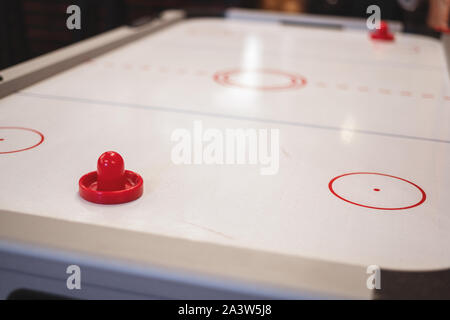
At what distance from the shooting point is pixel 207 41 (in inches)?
86.0

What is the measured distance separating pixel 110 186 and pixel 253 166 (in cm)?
29

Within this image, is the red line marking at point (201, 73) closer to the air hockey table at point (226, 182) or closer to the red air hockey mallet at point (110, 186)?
the air hockey table at point (226, 182)

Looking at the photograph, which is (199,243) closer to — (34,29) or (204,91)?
(204,91)

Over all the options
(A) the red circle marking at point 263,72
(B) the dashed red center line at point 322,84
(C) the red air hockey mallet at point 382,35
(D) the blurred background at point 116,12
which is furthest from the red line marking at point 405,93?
(D) the blurred background at point 116,12

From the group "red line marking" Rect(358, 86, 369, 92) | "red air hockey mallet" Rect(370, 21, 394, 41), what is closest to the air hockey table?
"red line marking" Rect(358, 86, 369, 92)

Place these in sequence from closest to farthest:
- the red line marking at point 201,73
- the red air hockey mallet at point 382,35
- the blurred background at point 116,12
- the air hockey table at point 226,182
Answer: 1. the air hockey table at point 226,182
2. the red line marking at point 201,73
3. the red air hockey mallet at point 382,35
4. the blurred background at point 116,12

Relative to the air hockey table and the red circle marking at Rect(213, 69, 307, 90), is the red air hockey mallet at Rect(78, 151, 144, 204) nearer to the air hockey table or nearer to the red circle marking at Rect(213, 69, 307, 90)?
the air hockey table

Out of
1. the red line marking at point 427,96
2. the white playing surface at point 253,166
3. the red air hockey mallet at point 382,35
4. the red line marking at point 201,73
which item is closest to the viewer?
the white playing surface at point 253,166

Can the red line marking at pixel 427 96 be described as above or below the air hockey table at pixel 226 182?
above

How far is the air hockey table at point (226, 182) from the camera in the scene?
624mm

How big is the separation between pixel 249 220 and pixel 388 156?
42 cm

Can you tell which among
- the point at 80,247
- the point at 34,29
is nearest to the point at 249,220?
the point at 80,247

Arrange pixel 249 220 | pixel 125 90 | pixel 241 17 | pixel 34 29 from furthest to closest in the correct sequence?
pixel 34 29 → pixel 241 17 → pixel 125 90 → pixel 249 220

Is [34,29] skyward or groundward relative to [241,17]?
groundward
